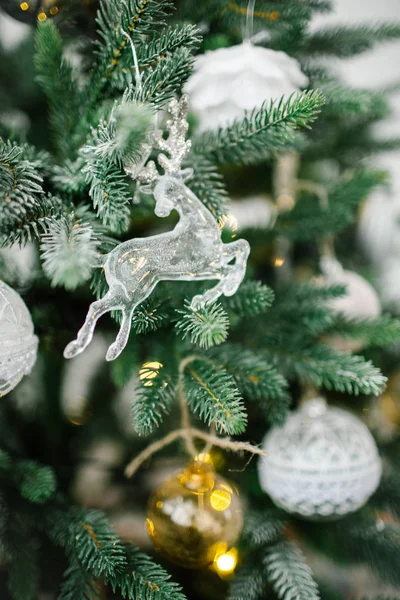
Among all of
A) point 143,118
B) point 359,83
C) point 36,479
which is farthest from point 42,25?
point 359,83

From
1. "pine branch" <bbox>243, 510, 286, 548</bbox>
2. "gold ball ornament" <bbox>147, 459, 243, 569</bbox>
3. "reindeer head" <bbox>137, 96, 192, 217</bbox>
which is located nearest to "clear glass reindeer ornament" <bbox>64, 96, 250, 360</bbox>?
"reindeer head" <bbox>137, 96, 192, 217</bbox>

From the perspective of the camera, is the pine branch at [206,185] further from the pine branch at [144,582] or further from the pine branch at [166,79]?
the pine branch at [144,582]

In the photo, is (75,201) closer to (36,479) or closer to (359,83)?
(36,479)

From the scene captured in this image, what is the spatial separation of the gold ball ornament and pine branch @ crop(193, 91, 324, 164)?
29cm

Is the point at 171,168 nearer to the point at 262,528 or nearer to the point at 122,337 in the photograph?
the point at 122,337

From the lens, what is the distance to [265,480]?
0.52m

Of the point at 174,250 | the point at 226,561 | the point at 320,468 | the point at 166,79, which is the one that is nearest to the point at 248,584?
the point at 226,561

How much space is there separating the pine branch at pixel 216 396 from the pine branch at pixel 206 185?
125 mm

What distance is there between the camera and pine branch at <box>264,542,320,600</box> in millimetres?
416

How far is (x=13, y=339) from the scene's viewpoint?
0.35 m

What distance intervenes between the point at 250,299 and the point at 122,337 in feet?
0.44

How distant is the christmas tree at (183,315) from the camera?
0.33 m

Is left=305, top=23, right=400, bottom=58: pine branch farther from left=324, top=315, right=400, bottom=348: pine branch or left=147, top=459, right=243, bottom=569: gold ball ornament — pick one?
left=147, top=459, right=243, bottom=569: gold ball ornament

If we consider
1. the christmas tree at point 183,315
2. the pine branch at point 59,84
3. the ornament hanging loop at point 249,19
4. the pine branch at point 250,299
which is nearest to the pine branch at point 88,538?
the christmas tree at point 183,315
